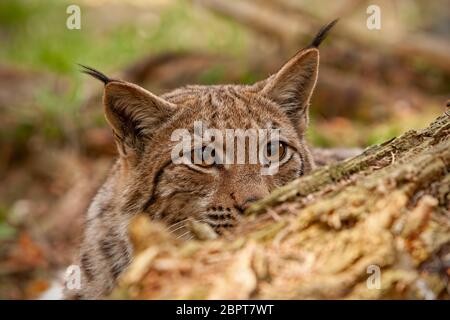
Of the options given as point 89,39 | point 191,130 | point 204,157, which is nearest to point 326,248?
point 204,157

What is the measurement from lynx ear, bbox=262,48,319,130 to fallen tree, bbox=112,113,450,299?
174 centimetres

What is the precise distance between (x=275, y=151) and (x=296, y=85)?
2.00 ft

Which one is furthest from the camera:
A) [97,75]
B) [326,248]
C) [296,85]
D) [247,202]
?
[296,85]

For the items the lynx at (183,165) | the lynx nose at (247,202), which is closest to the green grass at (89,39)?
the lynx at (183,165)

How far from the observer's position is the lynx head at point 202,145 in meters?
4.06

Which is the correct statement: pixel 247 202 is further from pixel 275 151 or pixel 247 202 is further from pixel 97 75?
pixel 97 75

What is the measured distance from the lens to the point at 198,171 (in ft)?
13.9

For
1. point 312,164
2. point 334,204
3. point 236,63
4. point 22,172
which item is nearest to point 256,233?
point 334,204

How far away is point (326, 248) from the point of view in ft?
8.80

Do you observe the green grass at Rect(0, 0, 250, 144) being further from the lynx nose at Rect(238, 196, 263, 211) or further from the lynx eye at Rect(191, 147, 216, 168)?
the lynx nose at Rect(238, 196, 263, 211)

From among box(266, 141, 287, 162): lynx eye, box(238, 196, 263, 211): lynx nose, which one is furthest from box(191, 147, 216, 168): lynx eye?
box(238, 196, 263, 211): lynx nose
